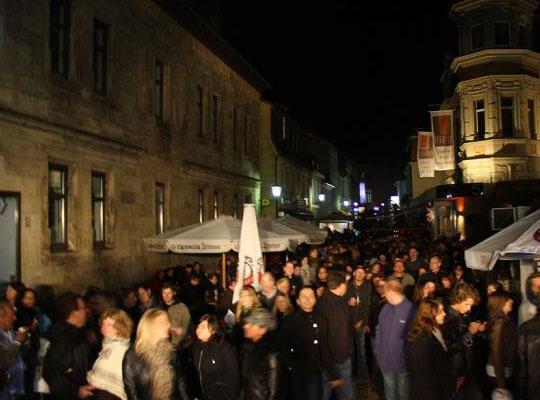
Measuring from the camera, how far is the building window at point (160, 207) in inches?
775

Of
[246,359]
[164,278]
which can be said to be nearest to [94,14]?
[164,278]

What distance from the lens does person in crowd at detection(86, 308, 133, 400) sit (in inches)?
223

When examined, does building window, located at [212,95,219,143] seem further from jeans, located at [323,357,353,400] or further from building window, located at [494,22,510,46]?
jeans, located at [323,357,353,400]

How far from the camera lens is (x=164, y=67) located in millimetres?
20234

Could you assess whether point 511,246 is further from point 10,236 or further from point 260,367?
point 10,236

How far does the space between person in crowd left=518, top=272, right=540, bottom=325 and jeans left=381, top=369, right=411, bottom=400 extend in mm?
1816

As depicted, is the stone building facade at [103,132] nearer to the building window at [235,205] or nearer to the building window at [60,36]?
the building window at [60,36]

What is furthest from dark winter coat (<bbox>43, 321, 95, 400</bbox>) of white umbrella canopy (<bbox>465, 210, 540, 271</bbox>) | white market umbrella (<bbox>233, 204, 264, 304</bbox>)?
white umbrella canopy (<bbox>465, 210, 540, 271</bbox>)

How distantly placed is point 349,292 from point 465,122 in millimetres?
23117

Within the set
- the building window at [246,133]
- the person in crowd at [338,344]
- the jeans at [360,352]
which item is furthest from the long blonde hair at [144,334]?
the building window at [246,133]

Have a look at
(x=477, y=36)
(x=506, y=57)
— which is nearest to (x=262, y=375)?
(x=506, y=57)

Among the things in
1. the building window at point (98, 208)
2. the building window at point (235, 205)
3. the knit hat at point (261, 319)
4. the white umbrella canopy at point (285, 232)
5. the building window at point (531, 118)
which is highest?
the building window at point (531, 118)

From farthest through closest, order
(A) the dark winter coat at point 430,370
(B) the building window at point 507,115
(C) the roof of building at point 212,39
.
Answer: (B) the building window at point 507,115 < (C) the roof of building at point 212,39 < (A) the dark winter coat at point 430,370

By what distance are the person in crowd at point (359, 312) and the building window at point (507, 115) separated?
71.7 ft
